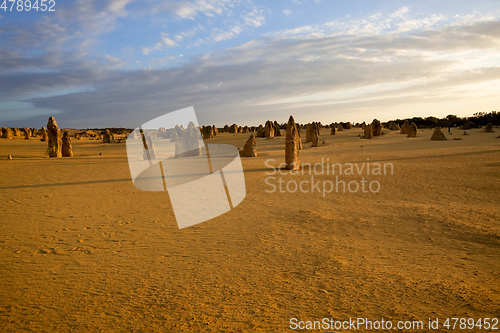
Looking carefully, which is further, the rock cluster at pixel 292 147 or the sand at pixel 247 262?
the rock cluster at pixel 292 147

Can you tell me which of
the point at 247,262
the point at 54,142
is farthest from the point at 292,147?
the point at 54,142

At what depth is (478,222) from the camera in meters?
6.50

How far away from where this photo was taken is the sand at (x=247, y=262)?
3.43 m

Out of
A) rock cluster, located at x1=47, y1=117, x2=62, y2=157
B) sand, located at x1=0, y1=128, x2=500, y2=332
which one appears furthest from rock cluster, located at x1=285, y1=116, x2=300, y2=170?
rock cluster, located at x1=47, y1=117, x2=62, y2=157

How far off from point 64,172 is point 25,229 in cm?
818

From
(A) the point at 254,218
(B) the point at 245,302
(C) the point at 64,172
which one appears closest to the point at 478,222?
(A) the point at 254,218

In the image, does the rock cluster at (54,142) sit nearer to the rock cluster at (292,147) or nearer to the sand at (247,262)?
the sand at (247,262)

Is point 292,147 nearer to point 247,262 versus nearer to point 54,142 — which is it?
point 247,262

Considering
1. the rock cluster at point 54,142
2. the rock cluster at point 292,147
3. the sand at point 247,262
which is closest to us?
the sand at point 247,262

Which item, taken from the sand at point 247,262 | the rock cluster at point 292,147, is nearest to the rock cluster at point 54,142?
the sand at point 247,262

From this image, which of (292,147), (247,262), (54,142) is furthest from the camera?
(54,142)

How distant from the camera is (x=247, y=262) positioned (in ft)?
15.7

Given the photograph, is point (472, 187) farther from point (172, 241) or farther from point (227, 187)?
point (172, 241)

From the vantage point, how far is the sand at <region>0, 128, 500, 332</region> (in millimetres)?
3430
